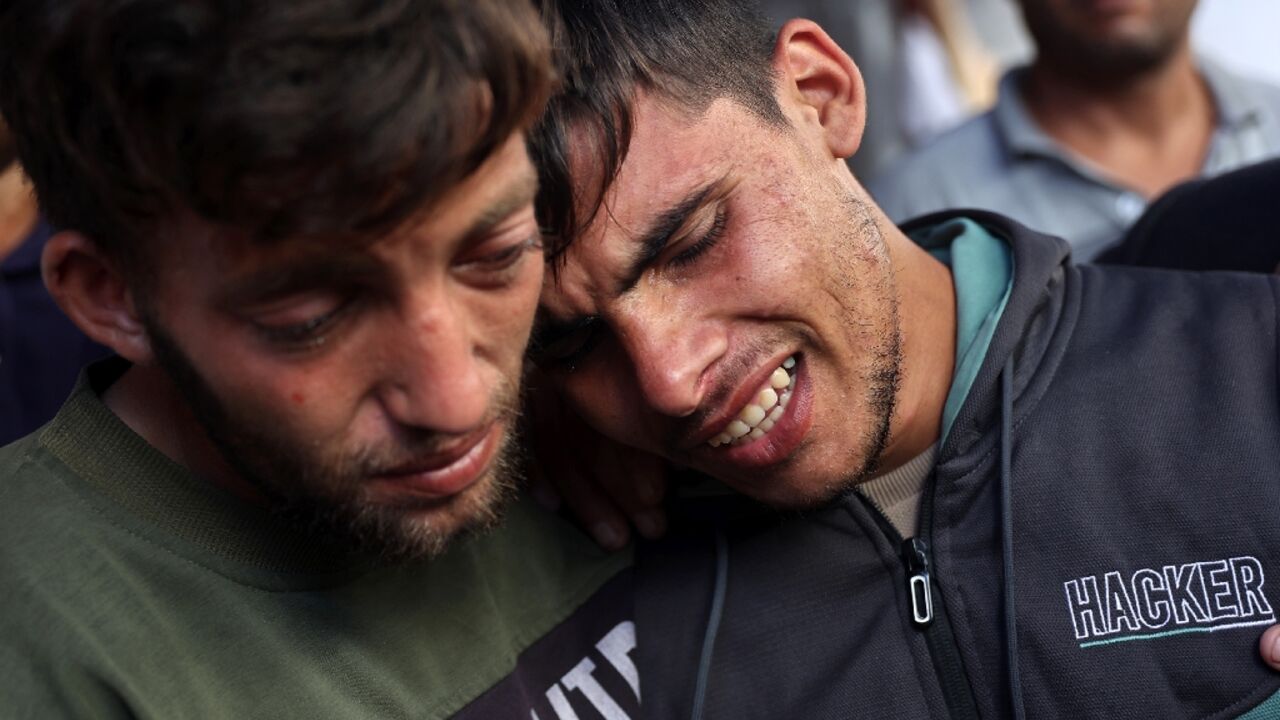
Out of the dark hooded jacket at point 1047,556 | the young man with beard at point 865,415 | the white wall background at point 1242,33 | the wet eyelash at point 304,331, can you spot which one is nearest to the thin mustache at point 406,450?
the wet eyelash at point 304,331

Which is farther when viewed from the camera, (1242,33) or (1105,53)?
(1242,33)

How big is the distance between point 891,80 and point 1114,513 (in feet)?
12.1

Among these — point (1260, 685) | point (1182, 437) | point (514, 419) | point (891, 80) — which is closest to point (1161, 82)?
point (891, 80)

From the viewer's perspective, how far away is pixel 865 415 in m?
1.96

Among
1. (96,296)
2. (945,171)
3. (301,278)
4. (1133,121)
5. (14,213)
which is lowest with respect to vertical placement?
(945,171)

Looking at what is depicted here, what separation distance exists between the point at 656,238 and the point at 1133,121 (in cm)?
239

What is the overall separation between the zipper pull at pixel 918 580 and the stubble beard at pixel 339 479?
62 centimetres

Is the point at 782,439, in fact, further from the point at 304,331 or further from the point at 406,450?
the point at 304,331

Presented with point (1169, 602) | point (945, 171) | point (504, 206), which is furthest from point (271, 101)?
point (945, 171)

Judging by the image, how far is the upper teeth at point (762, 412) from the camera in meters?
1.89

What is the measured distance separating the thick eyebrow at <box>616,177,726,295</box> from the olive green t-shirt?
0.46 m

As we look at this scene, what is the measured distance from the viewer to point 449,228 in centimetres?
141

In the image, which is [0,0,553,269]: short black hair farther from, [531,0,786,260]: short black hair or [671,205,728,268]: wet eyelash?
[671,205,728,268]: wet eyelash

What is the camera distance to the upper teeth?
74.5 inches
